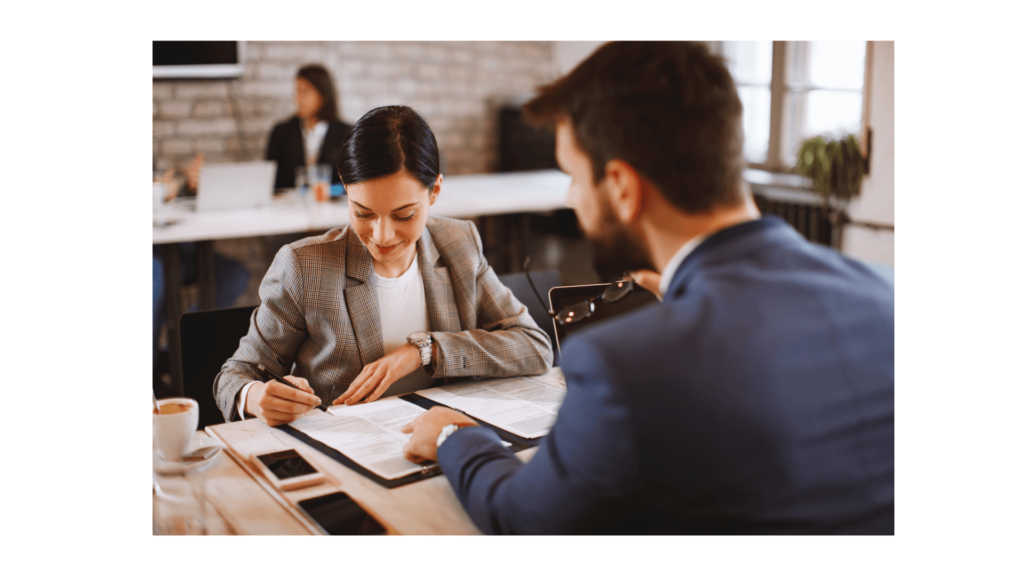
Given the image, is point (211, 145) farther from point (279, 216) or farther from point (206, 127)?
point (279, 216)

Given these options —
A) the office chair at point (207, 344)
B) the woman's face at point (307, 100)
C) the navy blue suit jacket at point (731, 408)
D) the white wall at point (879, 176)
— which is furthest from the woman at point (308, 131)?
the navy blue suit jacket at point (731, 408)

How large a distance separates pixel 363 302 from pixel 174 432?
39 centimetres

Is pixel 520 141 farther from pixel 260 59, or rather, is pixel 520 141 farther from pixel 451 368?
pixel 451 368

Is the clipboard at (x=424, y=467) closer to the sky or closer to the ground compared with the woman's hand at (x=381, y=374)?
closer to the ground

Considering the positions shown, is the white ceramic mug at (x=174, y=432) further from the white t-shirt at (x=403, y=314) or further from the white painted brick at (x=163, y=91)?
the white painted brick at (x=163, y=91)

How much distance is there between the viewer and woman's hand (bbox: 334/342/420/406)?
139cm

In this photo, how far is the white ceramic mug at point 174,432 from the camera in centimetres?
119

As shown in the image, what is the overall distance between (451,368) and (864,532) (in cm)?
74

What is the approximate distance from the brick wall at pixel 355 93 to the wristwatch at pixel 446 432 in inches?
115

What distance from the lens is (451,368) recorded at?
4.76 ft

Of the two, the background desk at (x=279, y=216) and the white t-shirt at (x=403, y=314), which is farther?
the background desk at (x=279, y=216)

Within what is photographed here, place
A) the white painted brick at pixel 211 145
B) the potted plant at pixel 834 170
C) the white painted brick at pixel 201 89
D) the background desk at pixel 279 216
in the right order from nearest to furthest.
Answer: the potted plant at pixel 834 170 < the background desk at pixel 279 216 < the white painted brick at pixel 201 89 < the white painted brick at pixel 211 145
